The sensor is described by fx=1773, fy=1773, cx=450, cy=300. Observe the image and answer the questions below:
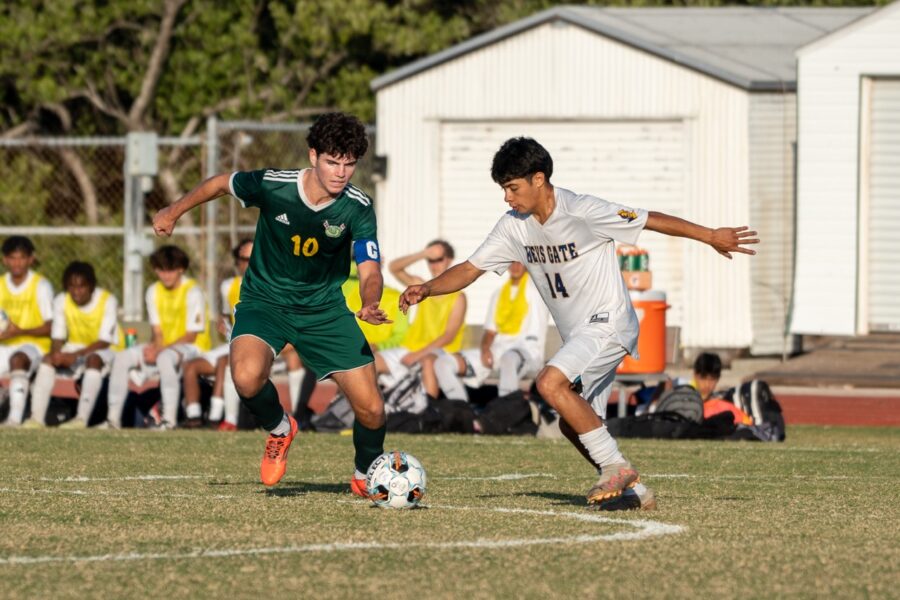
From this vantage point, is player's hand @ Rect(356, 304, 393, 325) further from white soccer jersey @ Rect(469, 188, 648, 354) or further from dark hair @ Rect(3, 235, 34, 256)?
dark hair @ Rect(3, 235, 34, 256)

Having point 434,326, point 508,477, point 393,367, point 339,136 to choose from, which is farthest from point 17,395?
point 339,136

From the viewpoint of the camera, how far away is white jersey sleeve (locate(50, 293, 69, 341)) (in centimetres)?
1516

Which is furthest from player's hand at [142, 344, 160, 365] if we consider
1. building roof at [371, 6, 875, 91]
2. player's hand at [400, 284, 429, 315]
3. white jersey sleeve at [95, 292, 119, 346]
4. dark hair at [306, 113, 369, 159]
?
player's hand at [400, 284, 429, 315]

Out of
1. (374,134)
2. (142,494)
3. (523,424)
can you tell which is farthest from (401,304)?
(374,134)

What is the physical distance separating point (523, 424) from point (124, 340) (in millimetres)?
3999

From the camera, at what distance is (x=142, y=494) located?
879 centimetres

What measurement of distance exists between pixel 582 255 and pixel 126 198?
12.4 meters

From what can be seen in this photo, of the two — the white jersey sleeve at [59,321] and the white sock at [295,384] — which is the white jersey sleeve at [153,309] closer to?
the white jersey sleeve at [59,321]

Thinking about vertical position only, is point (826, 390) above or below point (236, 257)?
below

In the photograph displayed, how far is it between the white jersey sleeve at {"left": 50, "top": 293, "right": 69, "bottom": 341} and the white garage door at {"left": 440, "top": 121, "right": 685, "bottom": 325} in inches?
267

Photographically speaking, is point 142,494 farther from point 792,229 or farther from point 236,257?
point 792,229

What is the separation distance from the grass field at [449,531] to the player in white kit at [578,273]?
0.32m

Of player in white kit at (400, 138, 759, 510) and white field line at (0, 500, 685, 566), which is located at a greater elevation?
player in white kit at (400, 138, 759, 510)

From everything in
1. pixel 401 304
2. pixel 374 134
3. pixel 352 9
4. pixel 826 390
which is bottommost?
pixel 826 390
